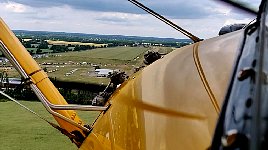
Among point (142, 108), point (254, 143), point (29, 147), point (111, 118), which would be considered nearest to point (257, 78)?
point (254, 143)

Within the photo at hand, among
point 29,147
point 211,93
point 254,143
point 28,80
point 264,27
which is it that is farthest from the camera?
point 29,147

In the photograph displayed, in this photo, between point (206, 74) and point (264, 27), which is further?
point (206, 74)

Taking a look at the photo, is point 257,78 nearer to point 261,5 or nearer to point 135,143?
point 261,5

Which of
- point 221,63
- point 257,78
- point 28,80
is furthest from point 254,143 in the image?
point 28,80

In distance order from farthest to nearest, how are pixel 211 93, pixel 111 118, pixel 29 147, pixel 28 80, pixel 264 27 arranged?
pixel 29 147 < pixel 28 80 < pixel 111 118 < pixel 211 93 < pixel 264 27

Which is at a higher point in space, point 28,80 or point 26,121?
point 28,80

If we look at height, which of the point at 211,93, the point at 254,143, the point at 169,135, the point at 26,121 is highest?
the point at 254,143

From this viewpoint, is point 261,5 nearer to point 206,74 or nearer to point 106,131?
point 206,74
